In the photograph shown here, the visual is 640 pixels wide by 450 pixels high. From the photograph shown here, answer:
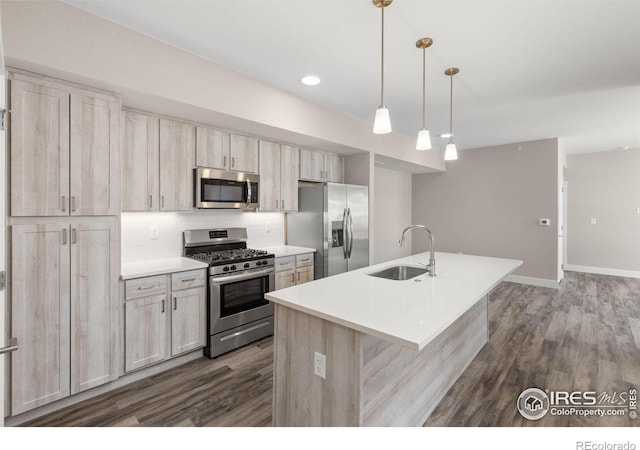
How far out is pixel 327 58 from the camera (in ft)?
8.72

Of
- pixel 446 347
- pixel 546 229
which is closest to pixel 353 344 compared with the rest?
pixel 446 347

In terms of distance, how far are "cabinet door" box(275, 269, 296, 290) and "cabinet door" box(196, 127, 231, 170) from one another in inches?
51.6

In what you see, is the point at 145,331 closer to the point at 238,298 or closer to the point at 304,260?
→ the point at 238,298

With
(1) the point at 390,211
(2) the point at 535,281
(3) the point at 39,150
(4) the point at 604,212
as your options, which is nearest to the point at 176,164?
(3) the point at 39,150

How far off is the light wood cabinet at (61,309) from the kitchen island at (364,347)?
137 centimetres

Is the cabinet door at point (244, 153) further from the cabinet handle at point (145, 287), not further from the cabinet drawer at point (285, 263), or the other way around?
the cabinet handle at point (145, 287)

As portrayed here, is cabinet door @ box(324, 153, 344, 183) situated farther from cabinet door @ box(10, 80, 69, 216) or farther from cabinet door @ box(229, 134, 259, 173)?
cabinet door @ box(10, 80, 69, 216)

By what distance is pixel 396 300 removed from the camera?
1798 mm

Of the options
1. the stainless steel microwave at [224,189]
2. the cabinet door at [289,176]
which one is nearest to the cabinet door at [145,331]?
the stainless steel microwave at [224,189]

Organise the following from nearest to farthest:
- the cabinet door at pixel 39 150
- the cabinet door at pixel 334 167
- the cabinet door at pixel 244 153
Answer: the cabinet door at pixel 39 150 → the cabinet door at pixel 244 153 → the cabinet door at pixel 334 167

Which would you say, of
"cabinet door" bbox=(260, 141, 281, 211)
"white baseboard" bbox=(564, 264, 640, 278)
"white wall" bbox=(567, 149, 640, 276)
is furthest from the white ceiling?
"white baseboard" bbox=(564, 264, 640, 278)

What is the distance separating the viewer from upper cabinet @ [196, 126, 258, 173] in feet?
10.2

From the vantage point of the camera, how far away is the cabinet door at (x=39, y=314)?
1955mm

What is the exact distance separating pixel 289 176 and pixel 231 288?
1597 mm
